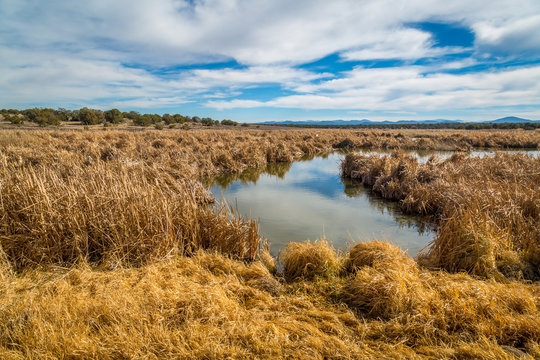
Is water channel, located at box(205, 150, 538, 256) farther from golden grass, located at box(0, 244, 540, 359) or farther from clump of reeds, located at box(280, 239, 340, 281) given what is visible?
golden grass, located at box(0, 244, 540, 359)

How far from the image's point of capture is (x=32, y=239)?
446cm

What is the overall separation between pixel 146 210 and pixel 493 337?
4.99m

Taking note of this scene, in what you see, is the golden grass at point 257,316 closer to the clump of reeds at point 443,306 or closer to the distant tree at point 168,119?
the clump of reeds at point 443,306

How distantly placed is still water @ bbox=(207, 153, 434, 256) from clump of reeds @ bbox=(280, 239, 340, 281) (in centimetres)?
128

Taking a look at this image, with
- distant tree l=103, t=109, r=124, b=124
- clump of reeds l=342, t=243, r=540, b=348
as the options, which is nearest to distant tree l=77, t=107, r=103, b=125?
distant tree l=103, t=109, r=124, b=124

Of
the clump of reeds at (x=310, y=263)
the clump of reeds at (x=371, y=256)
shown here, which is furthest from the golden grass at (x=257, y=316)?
the clump of reeds at (x=310, y=263)

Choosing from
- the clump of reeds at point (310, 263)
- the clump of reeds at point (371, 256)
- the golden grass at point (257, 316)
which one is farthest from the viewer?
the clump of reeds at point (310, 263)

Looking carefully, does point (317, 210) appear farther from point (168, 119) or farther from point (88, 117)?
point (168, 119)

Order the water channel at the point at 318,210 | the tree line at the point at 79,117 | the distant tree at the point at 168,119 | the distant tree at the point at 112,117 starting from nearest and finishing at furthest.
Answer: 1. the water channel at the point at 318,210
2. the tree line at the point at 79,117
3. the distant tree at the point at 112,117
4. the distant tree at the point at 168,119

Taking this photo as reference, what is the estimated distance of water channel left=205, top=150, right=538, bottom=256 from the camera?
6887mm

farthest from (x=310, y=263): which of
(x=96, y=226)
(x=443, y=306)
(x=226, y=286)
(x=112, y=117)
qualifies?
(x=112, y=117)

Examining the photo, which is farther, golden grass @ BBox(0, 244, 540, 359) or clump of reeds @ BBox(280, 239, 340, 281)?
clump of reeds @ BBox(280, 239, 340, 281)

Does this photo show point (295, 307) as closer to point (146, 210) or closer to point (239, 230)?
point (239, 230)

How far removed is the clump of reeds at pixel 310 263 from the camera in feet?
14.4
